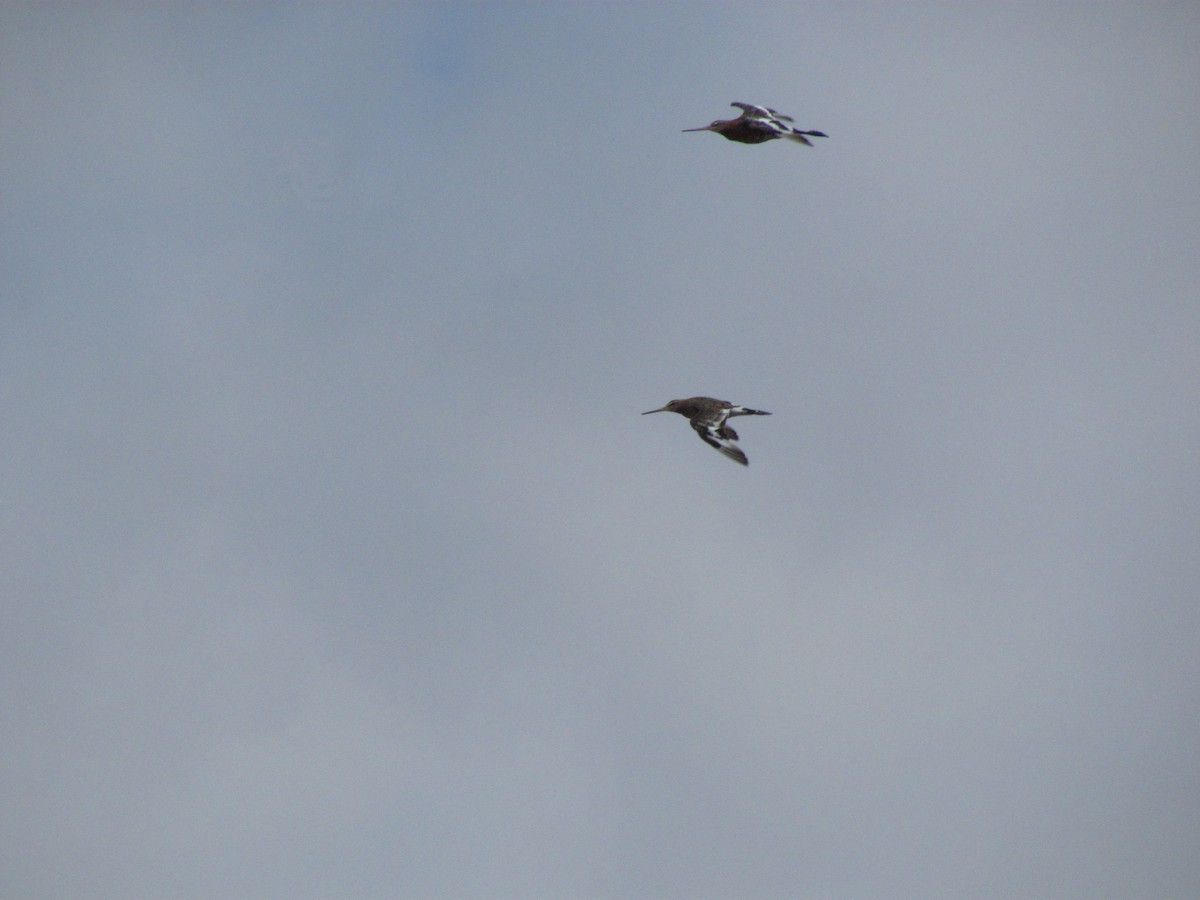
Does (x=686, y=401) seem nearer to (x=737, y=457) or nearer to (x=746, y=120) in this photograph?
(x=737, y=457)

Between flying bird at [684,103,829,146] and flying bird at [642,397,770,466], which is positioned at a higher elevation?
flying bird at [684,103,829,146]

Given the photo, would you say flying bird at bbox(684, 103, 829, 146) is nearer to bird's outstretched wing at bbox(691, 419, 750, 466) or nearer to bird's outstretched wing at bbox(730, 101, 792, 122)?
bird's outstretched wing at bbox(730, 101, 792, 122)

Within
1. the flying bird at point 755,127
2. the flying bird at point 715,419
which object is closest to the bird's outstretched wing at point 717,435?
the flying bird at point 715,419

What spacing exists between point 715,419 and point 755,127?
1024 cm

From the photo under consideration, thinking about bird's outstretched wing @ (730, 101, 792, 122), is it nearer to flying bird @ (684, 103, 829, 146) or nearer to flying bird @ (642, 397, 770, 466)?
flying bird @ (684, 103, 829, 146)

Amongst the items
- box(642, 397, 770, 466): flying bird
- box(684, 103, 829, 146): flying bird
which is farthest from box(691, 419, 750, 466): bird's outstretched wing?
box(684, 103, 829, 146): flying bird

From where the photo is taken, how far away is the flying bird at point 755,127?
4178 centimetres

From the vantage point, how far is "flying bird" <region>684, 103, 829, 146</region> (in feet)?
137

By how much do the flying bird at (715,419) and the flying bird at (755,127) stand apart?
9272mm

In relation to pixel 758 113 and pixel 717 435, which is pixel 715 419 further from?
pixel 758 113

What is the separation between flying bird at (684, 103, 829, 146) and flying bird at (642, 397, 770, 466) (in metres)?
9.27

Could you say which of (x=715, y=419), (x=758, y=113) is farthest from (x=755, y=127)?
(x=715, y=419)

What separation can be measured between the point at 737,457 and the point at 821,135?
11.1 meters

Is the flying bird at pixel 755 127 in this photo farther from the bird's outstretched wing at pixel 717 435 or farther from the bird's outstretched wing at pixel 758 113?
the bird's outstretched wing at pixel 717 435
